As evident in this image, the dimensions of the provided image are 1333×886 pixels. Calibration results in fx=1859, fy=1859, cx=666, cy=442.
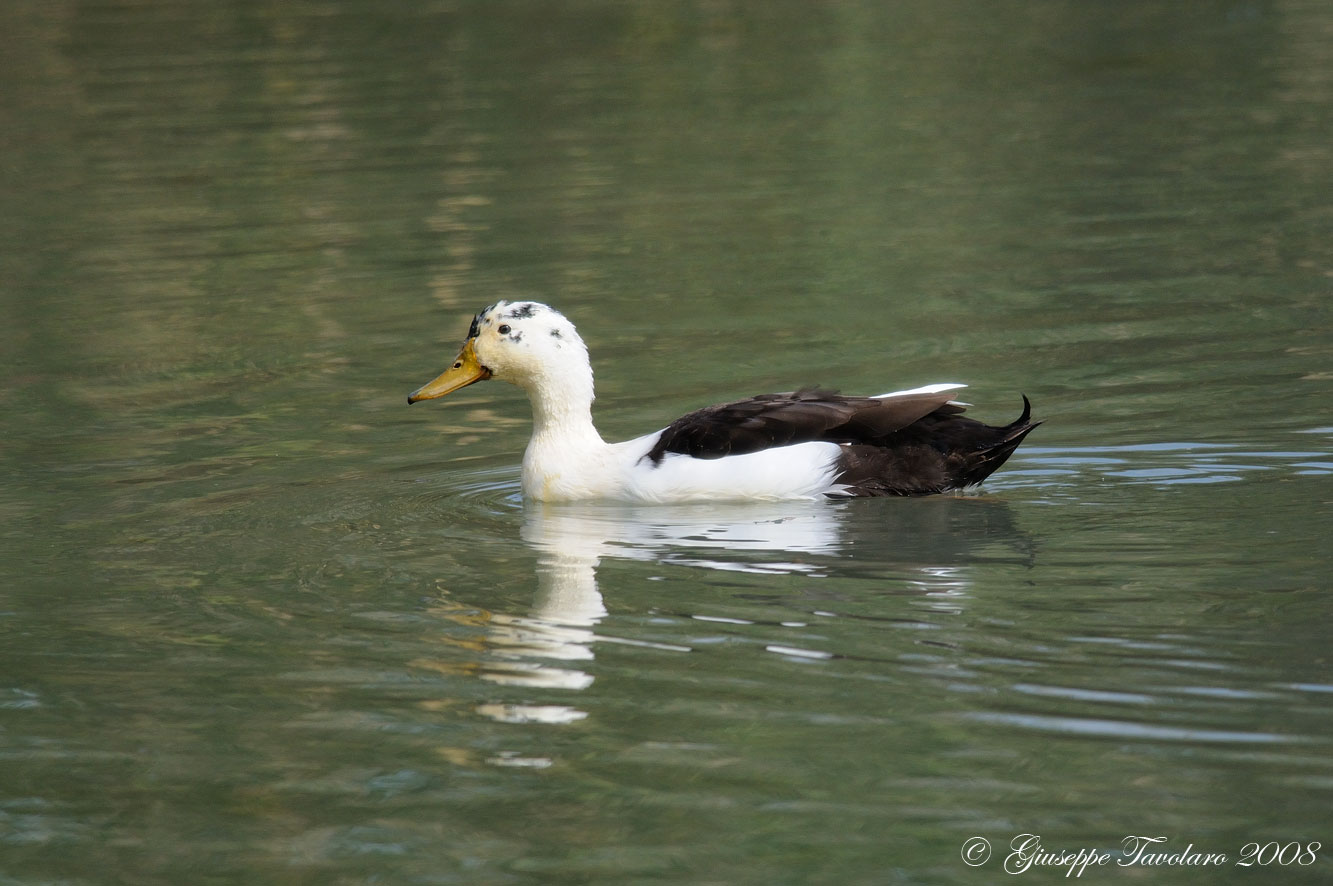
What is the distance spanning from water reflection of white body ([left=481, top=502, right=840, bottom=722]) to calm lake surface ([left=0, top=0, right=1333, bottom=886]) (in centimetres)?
3

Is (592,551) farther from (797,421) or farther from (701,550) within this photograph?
(797,421)

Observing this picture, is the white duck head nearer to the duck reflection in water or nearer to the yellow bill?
the yellow bill

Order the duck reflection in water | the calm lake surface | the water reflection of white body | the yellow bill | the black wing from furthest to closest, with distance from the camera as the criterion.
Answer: the yellow bill < the black wing < the duck reflection in water < the water reflection of white body < the calm lake surface

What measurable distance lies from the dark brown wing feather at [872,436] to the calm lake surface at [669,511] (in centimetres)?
23

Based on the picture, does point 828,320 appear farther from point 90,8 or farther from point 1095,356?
point 90,8

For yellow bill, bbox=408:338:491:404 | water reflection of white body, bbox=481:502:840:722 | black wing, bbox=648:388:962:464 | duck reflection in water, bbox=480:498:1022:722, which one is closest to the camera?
water reflection of white body, bbox=481:502:840:722

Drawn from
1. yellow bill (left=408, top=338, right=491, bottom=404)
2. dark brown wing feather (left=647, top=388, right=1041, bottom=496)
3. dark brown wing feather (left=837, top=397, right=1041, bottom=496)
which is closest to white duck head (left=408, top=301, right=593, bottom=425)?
yellow bill (left=408, top=338, right=491, bottom=404)

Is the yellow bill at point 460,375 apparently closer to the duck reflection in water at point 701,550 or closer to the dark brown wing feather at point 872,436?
the duck reflection in water at point 701,550

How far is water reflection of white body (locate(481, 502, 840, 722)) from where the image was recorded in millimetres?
6793

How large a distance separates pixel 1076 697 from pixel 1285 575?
1.61 m

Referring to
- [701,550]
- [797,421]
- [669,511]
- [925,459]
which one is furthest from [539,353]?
[925,459]

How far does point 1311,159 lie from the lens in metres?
17.2

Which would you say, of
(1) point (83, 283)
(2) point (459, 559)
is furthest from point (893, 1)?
(2) point (459, 559)

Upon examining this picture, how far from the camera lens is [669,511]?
29.6 feet
